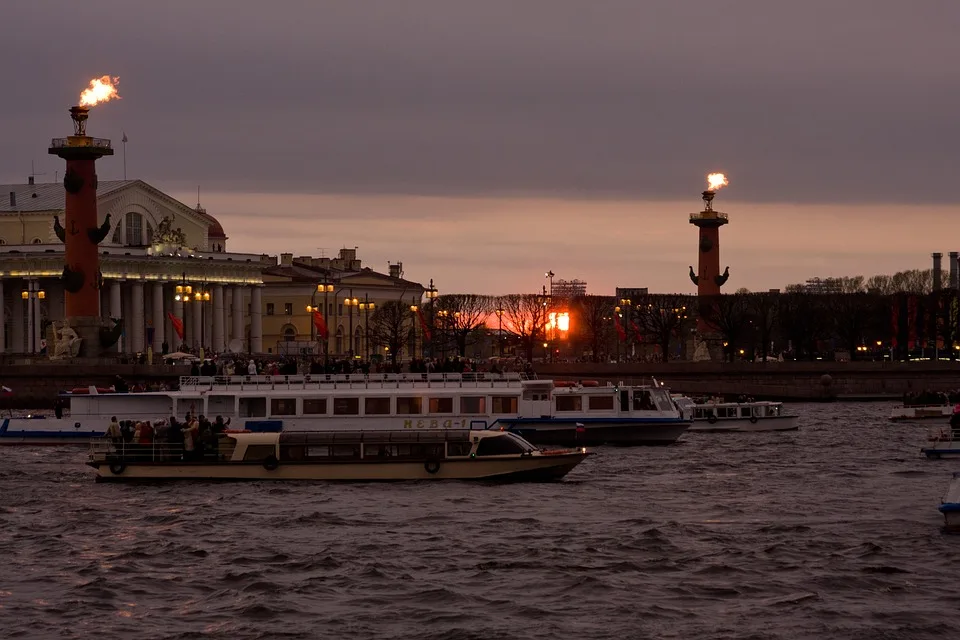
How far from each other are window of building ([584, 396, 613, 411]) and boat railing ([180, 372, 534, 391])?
2.45 meters

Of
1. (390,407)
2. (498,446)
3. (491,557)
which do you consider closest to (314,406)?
(390,407)

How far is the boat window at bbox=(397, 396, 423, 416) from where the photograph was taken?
2103 inches

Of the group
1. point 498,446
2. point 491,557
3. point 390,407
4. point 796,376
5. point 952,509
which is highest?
point 796,376

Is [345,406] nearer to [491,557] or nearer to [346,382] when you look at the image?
[346,382]

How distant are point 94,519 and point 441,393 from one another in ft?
53.5

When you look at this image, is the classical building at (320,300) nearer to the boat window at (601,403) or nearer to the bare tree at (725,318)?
the bare tree at (725,318)

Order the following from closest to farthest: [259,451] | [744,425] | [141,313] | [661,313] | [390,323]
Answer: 1. [259,451]
2. [744,425]
3. [141,313]
4. [661,313]
5. [390,323]

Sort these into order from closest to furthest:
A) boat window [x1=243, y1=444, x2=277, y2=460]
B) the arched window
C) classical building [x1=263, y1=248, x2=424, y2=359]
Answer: boat window [x1=243, y1=444, x2=277, y2=460], the arched window, classical building [x1=263, y1=248, x2=424, y2=359]

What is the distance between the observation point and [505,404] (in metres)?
54.3

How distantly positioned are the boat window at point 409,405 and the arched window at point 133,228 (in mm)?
76251

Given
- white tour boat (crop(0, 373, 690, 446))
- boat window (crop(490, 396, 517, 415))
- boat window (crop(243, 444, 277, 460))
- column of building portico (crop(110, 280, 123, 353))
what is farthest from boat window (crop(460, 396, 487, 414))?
column of building portico (crop(110, 280, 123, 353))

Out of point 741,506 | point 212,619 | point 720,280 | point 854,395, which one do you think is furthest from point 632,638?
point 720,280

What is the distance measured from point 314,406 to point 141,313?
69.8m

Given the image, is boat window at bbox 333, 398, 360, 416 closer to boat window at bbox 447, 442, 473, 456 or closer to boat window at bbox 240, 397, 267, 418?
boat window at bbox 240, 397, 267, 418
